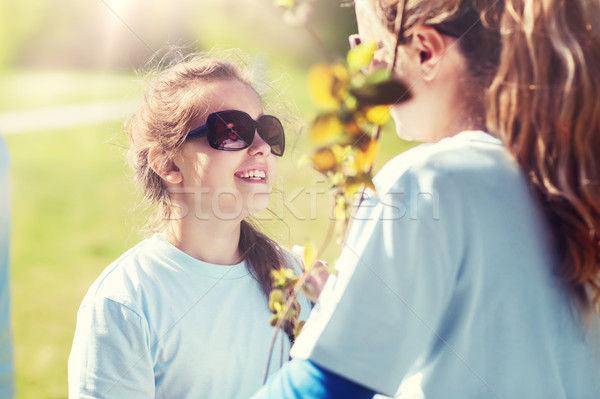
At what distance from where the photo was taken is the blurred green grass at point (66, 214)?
3807mm

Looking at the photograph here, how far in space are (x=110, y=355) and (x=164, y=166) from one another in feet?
2.23

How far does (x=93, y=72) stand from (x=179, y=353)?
970cm

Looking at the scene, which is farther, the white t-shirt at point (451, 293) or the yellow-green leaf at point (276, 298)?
the yellow-green leaf at point (276, 298)

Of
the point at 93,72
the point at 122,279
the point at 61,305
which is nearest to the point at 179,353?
the point at 122,279

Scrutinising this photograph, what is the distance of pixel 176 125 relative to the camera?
1911 mm

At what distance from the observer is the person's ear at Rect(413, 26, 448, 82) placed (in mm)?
1062

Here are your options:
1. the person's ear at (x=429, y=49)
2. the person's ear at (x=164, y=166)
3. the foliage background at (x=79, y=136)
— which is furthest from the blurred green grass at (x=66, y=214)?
the person's ear at (x=429, y=49)

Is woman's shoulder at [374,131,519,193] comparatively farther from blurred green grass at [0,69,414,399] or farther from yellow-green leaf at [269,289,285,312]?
blurred green grass at [0,69,414,399]

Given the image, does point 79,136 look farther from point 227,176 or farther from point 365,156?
point 365,156

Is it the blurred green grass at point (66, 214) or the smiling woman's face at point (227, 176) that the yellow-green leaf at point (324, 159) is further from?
the blurred green grass at point (66, 214)

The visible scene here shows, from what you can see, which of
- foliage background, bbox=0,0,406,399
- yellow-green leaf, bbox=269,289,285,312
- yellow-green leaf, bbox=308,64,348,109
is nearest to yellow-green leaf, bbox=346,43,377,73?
yellow-green leaf, bbox=308,64,348,109

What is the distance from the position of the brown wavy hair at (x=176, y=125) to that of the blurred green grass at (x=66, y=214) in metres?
0.08

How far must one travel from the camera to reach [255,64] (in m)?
2.09

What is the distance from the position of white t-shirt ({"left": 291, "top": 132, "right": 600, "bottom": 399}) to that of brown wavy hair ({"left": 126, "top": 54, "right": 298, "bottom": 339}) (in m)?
0.88
